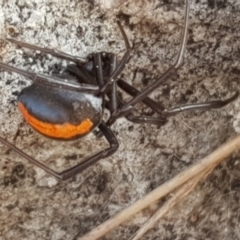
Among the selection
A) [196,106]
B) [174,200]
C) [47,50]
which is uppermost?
[47,50]

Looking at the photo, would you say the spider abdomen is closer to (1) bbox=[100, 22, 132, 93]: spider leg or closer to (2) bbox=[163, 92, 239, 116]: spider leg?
(1) bbox=[100, 22, 132, 93]: spider leg

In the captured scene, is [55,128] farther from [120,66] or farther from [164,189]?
[164,189]

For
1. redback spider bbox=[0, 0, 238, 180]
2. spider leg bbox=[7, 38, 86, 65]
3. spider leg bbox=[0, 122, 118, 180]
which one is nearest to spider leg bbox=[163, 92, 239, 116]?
redback spider bbox=[0, 0, 238, 180]

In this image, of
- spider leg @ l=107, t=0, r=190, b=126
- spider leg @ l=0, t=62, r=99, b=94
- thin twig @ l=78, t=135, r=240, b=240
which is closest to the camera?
spider leg @ l=0, t=62, r=99, b=94

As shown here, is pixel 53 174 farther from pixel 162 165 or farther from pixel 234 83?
pixel 234 83

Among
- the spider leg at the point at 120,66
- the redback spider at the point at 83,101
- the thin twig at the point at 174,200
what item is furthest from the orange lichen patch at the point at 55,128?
the thin twig at the point at 174,200

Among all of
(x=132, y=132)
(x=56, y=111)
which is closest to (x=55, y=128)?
(x=56, y=111)

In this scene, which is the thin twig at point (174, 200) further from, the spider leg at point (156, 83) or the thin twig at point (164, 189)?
the spider leg at point (156, 83)

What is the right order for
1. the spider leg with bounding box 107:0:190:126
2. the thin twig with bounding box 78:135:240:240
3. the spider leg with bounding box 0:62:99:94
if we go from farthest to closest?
the thin twig with bounding box 78:135:240:240, the spider leg with bounding box 107:0:190:126, the spider leg with bounding box 0:62:99:94
